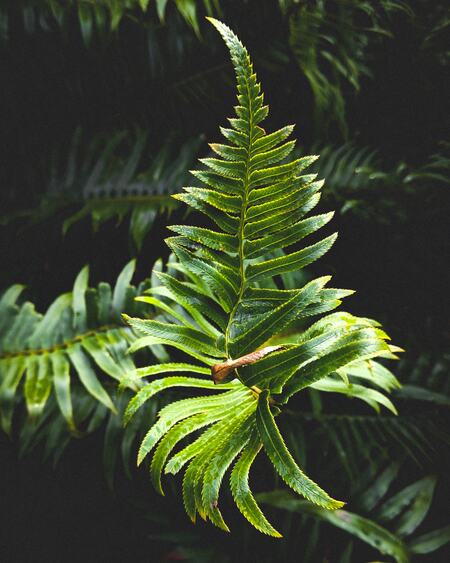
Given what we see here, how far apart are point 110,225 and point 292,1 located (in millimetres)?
889

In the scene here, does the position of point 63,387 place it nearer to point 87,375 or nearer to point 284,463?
point 87,375

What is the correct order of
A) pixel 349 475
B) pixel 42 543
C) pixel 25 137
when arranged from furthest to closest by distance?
pixel 25 137
pixel 42 543
pixel 349 475

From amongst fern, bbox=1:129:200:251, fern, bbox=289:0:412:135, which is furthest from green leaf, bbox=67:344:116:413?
fern, bbox=289:0:412:135

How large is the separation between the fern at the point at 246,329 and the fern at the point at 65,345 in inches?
11.7

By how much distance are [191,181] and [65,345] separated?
0.68 meters

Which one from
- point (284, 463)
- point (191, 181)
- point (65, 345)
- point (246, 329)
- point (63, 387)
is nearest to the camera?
point (284, 463)

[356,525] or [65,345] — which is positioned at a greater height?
[65,345]

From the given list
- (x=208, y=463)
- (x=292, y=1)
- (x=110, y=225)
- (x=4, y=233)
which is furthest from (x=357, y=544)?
(x=292, y=1)

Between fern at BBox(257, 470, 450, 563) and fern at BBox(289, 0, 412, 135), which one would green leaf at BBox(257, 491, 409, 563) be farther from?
fern at BBox(289, 0, 412, 135)

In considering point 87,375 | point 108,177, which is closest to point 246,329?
point 87,375

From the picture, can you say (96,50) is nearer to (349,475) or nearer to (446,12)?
(446,12)

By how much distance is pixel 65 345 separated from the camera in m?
1.03

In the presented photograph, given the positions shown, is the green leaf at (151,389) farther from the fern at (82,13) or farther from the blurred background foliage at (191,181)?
the fern at (82,13)

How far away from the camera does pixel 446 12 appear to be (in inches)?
60.1
